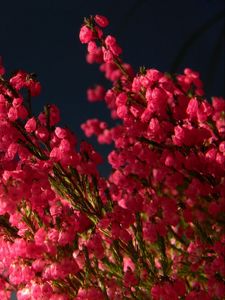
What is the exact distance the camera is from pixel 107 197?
164 cm

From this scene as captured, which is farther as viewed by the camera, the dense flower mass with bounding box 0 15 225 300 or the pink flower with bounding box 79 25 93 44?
the pink flower with bounding box 79 25 93 44

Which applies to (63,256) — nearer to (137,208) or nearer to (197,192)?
(137,208)

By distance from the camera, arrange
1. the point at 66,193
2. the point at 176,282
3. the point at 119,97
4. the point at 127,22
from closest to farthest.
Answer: the point at 176,282 < the point at 66,193 < the point at 119,97 < the point at 127,22

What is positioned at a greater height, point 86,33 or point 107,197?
point 86,33

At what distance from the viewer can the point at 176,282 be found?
4.85ft

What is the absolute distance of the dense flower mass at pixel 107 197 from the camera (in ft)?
4.83

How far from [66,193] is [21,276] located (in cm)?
31

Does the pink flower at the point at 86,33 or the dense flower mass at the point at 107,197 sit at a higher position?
the pink flower at the point at 86,33

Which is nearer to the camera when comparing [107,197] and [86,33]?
[107,197]

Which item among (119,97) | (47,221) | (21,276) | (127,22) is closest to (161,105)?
(119,97)

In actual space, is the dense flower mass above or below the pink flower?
below

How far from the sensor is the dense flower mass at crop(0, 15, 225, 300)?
1472 mm

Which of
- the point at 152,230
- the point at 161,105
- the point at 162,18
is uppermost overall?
the point at 161,105

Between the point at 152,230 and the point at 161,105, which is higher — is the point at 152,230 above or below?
below
